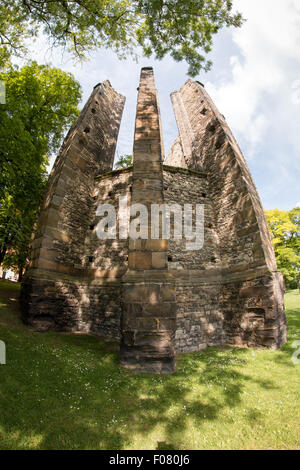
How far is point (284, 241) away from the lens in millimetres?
15195

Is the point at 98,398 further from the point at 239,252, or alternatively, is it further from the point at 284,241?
the point at 284,241

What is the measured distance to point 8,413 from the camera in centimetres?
316

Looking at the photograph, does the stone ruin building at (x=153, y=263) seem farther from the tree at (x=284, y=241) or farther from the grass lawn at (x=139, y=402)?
the tree at (x=284, y=241)

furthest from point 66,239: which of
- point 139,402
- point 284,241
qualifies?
point 284,241

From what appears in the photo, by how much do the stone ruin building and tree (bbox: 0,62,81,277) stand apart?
49.0 inches

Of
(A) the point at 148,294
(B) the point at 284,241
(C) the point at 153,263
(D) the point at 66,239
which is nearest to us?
(A) the point at 148,294

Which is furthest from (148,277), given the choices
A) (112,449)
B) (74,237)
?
(74,237)

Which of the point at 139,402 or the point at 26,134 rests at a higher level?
the point at 26,134

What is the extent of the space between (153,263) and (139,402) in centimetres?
297

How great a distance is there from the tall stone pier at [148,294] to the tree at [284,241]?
1192 centimetres

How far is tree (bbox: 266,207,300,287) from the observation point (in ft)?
46.6

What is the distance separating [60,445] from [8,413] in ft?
3.35
